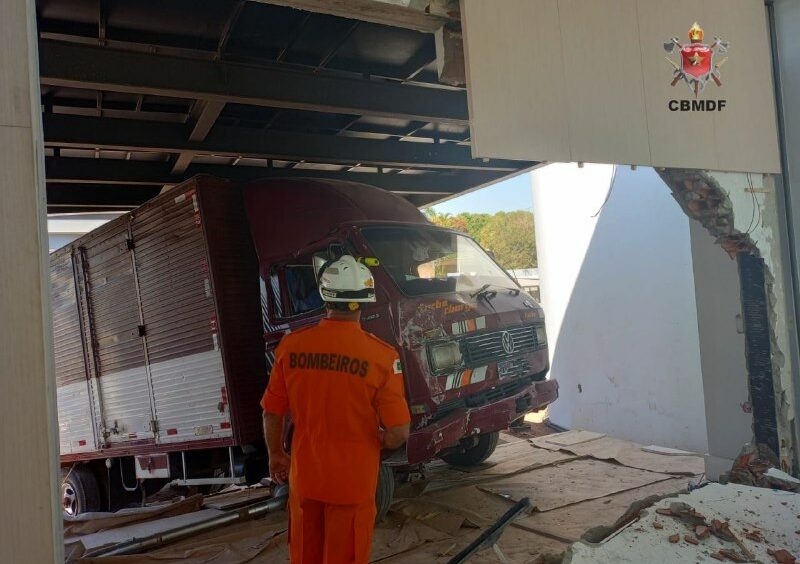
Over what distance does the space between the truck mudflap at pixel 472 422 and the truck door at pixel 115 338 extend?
11.2ft

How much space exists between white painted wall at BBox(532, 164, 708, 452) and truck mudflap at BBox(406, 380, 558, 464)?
2858 mm

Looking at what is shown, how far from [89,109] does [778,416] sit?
672 cm

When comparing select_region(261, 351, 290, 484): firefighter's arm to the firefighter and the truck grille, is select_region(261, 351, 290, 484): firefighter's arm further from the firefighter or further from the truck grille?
the truck grille

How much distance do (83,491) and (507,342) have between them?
559 centimetres

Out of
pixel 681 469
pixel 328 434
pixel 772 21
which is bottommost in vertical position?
pixel 681 469

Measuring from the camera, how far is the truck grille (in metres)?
5.11

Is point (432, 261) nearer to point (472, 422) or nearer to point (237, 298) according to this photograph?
point (472, 422)

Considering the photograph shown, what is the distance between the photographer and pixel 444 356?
492 centimetres

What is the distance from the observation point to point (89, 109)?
6.05 metres

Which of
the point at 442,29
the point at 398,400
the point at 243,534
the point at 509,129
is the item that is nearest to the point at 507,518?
the point at 243,534

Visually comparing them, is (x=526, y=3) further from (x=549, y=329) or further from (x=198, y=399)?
(x=549, y=329)

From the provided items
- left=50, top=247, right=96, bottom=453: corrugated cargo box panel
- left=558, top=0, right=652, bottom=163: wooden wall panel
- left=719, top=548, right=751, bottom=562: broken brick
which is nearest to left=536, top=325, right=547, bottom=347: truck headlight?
left=558, top=0, right=652, bottom=163: wooden wall panel

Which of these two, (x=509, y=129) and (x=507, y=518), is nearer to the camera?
(x=509, y=129)

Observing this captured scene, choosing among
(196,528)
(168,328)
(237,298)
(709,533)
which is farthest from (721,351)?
(168,328)
